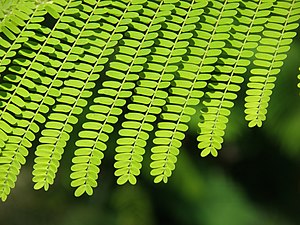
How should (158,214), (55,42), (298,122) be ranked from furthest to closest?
(158,214) < (298,122) < (55,42)

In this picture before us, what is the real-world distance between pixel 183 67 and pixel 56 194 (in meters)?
2.15

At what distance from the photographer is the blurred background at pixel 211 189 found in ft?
9.93

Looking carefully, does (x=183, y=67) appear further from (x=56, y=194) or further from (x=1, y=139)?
(x=56, y=194)

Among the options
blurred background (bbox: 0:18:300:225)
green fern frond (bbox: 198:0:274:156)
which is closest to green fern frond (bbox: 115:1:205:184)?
green fern frond (bbox: 198:0:274:156)

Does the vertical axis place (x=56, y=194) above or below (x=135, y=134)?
below

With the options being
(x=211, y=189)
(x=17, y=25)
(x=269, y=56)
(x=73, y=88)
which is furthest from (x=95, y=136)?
(x=211, y=189)

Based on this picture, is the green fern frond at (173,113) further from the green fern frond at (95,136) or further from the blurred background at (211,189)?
the blurred background at (211,189)

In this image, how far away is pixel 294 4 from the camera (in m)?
1.66

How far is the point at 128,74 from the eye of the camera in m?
1.56

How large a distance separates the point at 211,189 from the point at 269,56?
5.93 ft

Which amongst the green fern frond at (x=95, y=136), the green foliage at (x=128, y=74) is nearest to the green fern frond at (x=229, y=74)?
the green foliage at (x=128, y=74)

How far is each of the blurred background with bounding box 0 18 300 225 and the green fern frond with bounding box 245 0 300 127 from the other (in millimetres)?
1221

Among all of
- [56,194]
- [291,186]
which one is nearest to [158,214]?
[56,194]

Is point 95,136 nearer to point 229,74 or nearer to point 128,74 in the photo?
point 128,74
